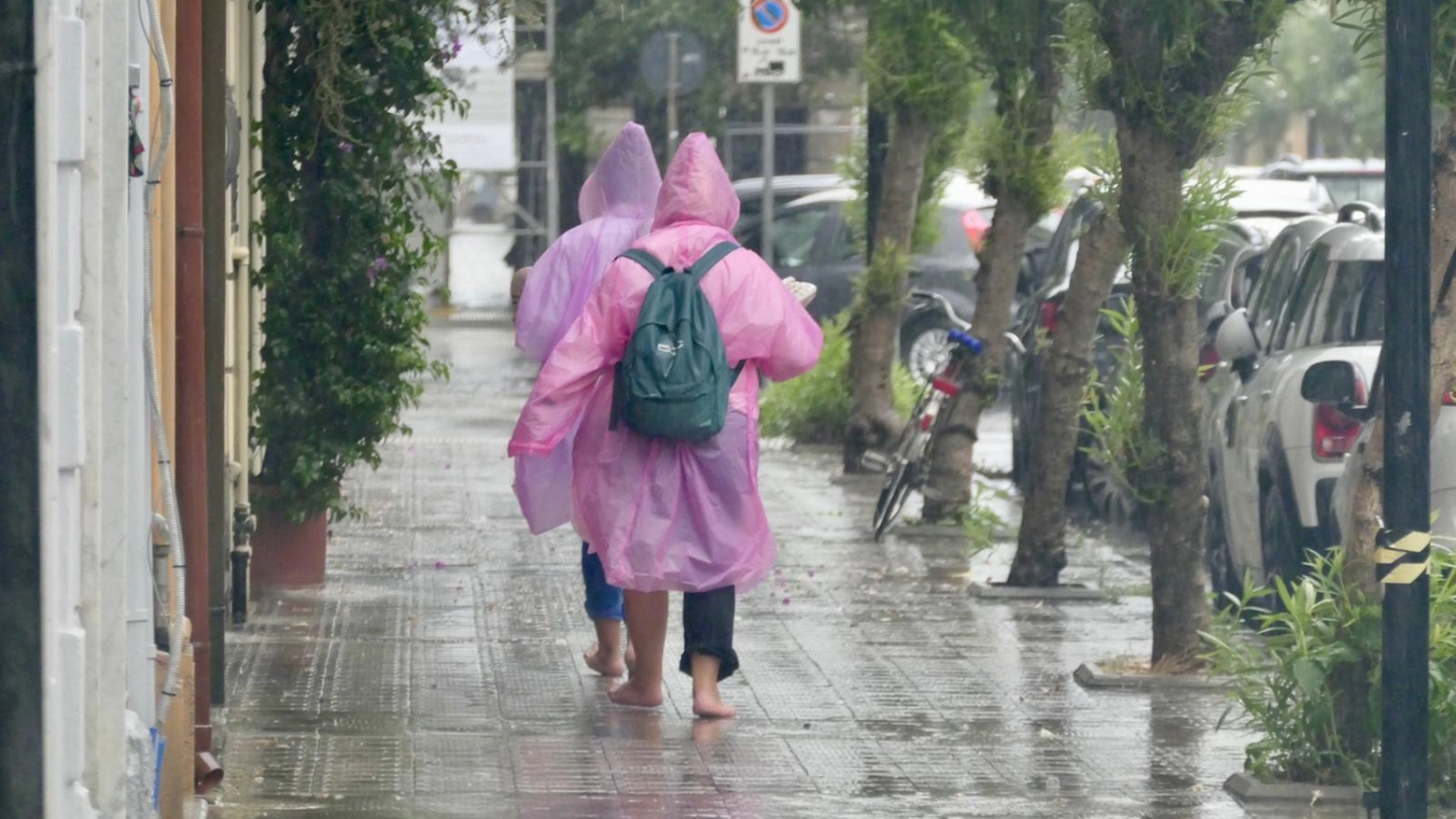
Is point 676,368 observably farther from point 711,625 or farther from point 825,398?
point 825,398

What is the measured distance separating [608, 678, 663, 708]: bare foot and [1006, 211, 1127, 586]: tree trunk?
2.67 meters

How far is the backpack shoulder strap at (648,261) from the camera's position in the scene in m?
7.27

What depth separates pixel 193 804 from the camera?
5.96 metres

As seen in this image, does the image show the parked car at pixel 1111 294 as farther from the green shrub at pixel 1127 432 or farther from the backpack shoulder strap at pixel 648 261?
the backpack shoulder strap at pixel 648 261

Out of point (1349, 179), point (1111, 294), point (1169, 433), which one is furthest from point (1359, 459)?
point (1349, 179)

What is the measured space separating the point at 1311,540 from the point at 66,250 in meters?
6.27

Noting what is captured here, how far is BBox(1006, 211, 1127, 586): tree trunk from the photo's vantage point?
952 centimetres

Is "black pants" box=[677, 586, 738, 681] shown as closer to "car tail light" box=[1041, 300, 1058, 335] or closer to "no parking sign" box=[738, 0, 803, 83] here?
"car tail light" box=[1041, 300, 1058, 335]

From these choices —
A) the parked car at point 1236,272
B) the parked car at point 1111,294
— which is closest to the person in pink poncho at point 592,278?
the parked car at point 1111,294

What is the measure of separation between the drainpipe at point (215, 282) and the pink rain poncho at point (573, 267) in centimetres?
105

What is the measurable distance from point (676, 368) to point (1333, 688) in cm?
201

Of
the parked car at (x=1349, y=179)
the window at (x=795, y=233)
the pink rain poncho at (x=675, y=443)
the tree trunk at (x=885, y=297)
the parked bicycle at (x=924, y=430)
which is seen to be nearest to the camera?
the pink rain poncho at (x=675, y=443)

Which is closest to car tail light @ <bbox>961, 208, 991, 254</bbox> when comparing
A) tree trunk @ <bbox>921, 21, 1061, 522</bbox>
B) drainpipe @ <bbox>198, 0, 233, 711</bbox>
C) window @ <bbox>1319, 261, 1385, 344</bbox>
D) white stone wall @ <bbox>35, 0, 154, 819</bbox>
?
tree trunk @ <bbox>921, 21, 1061, 522</bbox>

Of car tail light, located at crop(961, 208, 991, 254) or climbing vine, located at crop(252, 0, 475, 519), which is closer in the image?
climbing vine, located at crop(252, 0, 475, 519)
